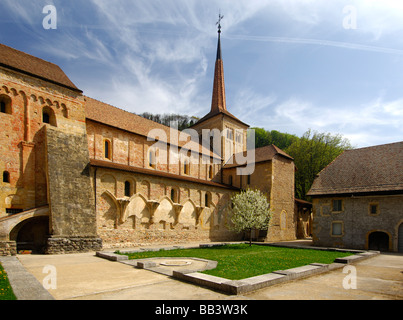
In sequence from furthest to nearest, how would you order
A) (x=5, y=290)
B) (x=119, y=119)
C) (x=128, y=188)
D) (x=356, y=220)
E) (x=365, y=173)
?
(x=119, y=119), (x=365, y=173), (x=356, y=220), (x=128, y=188), (x=5, y=290)

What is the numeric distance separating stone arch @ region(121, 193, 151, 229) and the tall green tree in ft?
87.2

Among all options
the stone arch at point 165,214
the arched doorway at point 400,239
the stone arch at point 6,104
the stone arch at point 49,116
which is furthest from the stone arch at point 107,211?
the arched doorway at point 400,239

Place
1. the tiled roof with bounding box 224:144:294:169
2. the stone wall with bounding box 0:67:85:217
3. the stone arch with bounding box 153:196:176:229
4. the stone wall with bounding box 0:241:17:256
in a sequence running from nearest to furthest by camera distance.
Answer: the stone wall with bounding box 0:241:17:256 → the stone wall with bounding box 0:67:85:217 → the stone arch with bounding box 153:196:176:229 → the tiled roof with bounding box 224:144:294:169

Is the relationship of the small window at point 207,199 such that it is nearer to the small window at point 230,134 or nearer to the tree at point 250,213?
the tree at point 250,213

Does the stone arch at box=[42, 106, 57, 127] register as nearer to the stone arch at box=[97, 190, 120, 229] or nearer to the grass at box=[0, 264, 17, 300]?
the stone arch at box=[97, 190, 120, 229]

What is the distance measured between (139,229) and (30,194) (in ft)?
25.9

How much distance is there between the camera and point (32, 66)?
19.3 meters

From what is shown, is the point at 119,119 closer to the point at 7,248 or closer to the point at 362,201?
the point at 7,248

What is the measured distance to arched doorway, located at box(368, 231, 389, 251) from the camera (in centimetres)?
2028

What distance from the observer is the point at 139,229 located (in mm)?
21125

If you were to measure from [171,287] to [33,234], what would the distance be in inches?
519

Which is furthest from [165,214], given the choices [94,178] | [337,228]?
[337,228]

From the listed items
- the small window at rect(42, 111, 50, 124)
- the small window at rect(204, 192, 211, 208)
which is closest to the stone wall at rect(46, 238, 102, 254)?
the small window at rect(42, 111, 50, 124)
